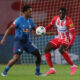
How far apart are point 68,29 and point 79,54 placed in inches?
147

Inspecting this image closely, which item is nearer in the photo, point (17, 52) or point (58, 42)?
point (17, 52)

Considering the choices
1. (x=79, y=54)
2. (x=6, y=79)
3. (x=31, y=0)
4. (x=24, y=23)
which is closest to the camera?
(x=6, y=79)

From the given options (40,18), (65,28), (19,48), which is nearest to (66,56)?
(65,28)

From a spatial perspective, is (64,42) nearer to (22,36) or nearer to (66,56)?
(66,56)

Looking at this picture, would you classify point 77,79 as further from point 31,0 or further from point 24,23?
point 31,0

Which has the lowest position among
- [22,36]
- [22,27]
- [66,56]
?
[66,56]

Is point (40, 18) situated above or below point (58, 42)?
above

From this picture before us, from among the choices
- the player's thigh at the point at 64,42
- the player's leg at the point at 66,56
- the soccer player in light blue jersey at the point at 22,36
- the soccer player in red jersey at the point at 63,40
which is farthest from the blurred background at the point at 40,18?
the soccer player in light blue jersey at the point at 22,36

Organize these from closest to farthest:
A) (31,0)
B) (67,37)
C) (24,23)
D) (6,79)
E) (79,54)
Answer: (6,79) < (24,23) < (67,37) < (79,54) < (31,0)

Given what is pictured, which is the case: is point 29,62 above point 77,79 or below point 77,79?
below

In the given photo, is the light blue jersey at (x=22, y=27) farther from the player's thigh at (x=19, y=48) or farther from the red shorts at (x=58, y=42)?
the red shorts at (x=58, y=42)

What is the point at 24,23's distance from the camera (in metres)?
9.34

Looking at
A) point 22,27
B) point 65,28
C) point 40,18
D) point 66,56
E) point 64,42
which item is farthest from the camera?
point 40,18

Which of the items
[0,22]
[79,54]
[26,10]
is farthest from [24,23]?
[0,22]
